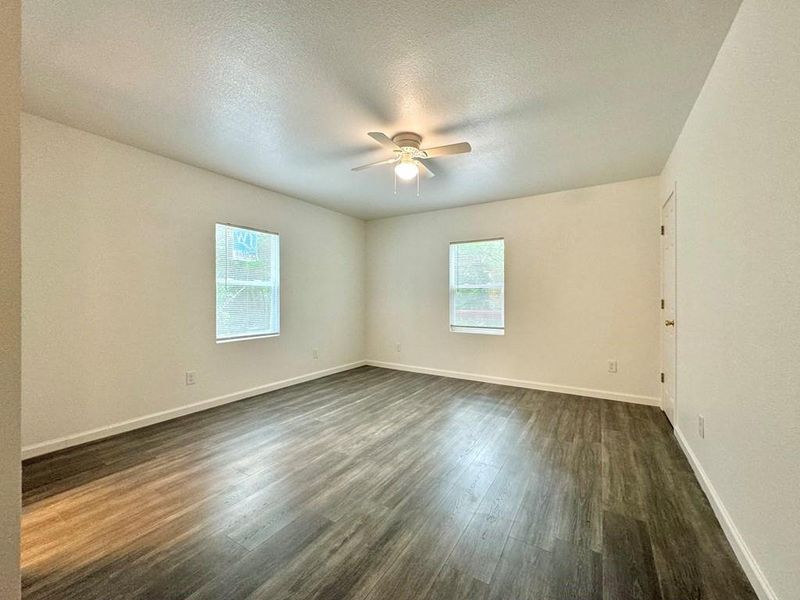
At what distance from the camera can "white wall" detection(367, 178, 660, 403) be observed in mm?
3754

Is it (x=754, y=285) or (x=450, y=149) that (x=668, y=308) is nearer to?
(x=754, y=285)

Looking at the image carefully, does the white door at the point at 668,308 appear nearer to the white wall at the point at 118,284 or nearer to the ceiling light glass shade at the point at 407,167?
the ceiling light glass shade at the point at 407,167

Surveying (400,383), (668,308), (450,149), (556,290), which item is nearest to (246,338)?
(400,383)

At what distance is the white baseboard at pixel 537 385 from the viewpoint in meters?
3.75

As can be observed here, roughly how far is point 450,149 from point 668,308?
253cm

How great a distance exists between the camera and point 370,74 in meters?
2.00

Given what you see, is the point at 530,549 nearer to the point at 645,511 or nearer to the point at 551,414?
the point at 645,511

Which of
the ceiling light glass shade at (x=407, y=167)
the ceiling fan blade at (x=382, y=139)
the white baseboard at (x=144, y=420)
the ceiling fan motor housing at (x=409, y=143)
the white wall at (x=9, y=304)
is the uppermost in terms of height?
the ceiling fan motor housing at (x=409, y=143)

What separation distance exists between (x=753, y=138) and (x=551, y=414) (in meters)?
2.71

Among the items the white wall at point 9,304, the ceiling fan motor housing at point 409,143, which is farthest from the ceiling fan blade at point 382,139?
the white wall at point 9,304

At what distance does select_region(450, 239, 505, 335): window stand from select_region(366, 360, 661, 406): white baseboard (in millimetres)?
644

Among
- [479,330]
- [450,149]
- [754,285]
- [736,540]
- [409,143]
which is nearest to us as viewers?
[754,285]

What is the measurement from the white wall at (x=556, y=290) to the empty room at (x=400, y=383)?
36 mm

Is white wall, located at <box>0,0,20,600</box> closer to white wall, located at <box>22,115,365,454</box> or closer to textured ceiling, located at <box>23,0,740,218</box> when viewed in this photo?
textured ceiling, located at <box>23,0,740,218</box>
